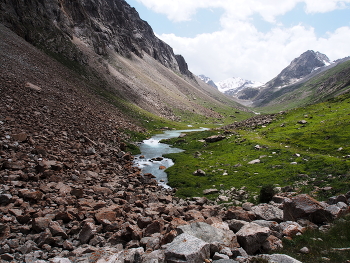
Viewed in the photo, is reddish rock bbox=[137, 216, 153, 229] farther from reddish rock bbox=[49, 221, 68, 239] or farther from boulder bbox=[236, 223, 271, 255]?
boulder bbox=[236, 223, 271, 255]

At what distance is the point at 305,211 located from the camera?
45.7 feet

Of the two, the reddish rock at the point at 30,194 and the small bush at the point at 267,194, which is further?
the small bush at the point at 267,194

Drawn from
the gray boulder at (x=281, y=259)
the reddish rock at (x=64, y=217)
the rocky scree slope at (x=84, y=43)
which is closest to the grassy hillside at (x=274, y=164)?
the gray boulder at (x=281, y=259)

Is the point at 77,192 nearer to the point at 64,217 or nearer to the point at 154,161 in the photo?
the point at 64,217

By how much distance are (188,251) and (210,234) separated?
3.33 meters

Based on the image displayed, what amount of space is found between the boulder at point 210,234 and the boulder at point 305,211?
4882 millimetres

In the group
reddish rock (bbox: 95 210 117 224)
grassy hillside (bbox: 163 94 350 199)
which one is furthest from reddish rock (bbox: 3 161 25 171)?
grassy hillside (bbox: 163 94 350 199)

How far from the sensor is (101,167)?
28.8 metres

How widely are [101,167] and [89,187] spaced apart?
7819 mm

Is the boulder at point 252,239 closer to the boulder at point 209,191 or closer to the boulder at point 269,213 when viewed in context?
the boulder at point 269,213

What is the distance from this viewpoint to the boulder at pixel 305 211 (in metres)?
13.5

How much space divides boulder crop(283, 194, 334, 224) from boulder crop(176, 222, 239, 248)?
16.0 feet

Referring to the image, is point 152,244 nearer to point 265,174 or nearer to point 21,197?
point 21,197

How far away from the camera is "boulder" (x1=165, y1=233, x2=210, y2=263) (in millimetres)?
9125
